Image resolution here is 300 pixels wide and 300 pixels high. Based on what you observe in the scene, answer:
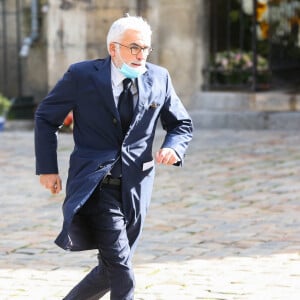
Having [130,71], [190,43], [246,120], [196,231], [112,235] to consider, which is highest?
[130,71]

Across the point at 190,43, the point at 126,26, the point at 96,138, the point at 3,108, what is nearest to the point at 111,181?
the point at 96,138

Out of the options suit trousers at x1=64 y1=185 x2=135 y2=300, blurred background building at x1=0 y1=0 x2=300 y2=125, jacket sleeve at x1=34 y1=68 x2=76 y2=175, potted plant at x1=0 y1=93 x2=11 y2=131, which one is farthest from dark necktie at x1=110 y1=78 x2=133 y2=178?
Result: blurred background building at x1=0 y1=0 x2=300 y2=125

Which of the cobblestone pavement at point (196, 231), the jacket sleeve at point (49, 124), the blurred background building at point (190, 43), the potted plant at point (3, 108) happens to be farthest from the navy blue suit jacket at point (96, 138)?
the blurred background building at point (190, 43)

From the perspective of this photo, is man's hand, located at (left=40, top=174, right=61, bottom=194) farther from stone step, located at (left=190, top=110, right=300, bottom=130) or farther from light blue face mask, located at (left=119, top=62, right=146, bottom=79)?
stone step, located at (left=190, top=110, right=300, bottom=130)

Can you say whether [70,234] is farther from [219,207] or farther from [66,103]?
[219,207]

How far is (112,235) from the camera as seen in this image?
4.83 metres

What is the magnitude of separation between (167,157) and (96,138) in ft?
1.07

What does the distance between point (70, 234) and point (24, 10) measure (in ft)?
31.4

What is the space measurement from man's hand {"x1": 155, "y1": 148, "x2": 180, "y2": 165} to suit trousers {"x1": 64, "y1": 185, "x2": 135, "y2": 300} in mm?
231

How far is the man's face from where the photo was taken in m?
4.83

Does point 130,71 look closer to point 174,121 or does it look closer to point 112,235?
point 174,121

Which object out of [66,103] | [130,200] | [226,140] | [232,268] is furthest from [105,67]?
[226,140]

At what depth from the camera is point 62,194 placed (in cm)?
916

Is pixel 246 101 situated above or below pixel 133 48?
below
